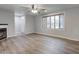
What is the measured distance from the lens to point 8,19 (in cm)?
784

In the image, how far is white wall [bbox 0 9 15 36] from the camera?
23.7 feet

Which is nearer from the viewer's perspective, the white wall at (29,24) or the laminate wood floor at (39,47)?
the laminate wood floor at (39,47)

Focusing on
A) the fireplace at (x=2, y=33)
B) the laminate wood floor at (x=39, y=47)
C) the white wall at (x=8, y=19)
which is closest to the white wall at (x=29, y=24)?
the white wall at (x=8, y=19)

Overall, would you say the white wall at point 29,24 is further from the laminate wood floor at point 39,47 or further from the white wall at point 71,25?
the laminate wood floor at point 39,47

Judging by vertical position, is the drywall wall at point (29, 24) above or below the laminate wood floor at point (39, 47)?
above

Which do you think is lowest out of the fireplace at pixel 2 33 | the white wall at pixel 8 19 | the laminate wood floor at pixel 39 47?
the laminate wood floor at pixel 39 47

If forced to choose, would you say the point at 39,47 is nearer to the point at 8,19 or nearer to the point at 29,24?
the point at 8,19

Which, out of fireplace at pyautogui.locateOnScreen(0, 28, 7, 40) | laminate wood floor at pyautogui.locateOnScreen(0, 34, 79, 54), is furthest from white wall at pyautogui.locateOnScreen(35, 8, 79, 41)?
fireplace at pyautogui.locateOnScreen(0, 28, 7, 40)

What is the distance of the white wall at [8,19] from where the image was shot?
724 centimetres

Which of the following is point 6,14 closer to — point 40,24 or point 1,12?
point 1,12

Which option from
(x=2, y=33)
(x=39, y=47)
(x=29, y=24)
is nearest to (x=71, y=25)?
(x=39, y=47)
